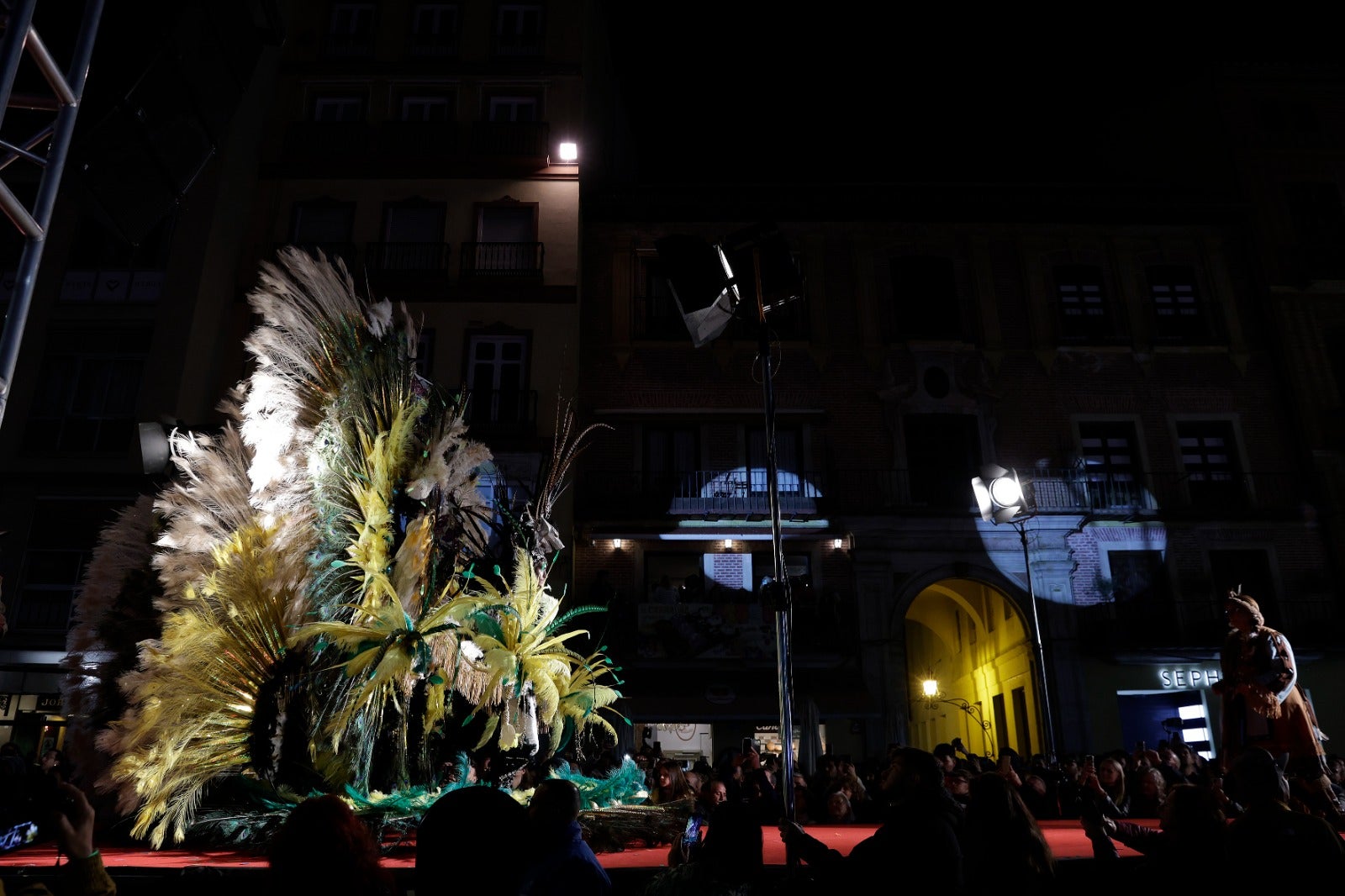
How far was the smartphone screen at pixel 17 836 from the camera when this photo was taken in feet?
15.5

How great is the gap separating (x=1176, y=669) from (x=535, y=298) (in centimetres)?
1622

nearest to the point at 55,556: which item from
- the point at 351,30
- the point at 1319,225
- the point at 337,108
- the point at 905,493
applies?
the point at 337,108

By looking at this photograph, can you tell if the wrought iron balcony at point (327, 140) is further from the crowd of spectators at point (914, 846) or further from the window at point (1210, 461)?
the window at point (1210, 461)

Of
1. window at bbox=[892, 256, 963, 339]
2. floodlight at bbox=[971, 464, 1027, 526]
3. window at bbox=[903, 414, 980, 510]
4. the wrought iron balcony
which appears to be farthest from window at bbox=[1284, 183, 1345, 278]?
the wrought iron balcony

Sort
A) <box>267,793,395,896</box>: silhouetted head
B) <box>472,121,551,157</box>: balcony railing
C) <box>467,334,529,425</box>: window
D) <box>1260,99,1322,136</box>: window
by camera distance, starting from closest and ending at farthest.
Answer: <box>267,793,395,896</box>: silhouetted head < <box>467,334,529,425</box>: window < <box>472,121,551,157</box>: balcony railing < <box>1260,99,1322,136</box>: window

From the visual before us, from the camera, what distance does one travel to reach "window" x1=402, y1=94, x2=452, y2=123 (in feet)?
70.1

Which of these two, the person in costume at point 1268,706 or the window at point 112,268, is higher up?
the window at point 112,268

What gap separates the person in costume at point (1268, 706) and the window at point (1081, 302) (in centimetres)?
1531

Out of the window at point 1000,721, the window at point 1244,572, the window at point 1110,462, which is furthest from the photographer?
the window at point 1000,721

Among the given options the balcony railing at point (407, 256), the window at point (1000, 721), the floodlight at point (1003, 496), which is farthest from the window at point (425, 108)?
the window at point (1000, 721)

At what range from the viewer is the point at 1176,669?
61.4 feet

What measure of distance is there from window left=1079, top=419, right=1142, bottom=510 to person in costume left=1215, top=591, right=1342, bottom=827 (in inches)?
522

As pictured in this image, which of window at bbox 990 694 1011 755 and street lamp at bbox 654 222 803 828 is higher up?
street lamp at bbox 654 222 803 828

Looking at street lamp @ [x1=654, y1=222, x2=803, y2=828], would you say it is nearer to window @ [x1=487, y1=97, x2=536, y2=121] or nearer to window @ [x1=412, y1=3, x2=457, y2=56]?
window @ [x1=487, y1=97, x2=536, y2=121]
